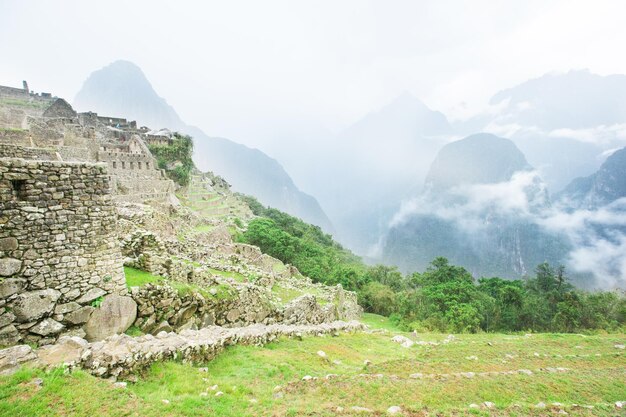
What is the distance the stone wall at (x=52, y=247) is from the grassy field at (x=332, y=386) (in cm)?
181

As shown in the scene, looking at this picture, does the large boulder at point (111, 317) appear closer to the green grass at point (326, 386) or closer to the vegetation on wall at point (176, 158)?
the green grass at point (326, 386)

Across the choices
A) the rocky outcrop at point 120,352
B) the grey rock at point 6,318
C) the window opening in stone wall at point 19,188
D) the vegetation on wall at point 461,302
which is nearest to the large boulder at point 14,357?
the rocky outcrop at point 120,352

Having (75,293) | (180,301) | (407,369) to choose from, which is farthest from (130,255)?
(407,369)

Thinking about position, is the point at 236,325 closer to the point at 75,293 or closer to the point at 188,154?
the point at 75,293

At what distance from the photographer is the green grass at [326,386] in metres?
5.35

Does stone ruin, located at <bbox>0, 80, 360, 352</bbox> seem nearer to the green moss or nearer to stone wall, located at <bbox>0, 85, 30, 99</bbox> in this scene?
the green moss

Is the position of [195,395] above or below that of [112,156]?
below

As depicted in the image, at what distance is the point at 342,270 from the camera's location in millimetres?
51875

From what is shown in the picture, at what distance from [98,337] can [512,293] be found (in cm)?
4928

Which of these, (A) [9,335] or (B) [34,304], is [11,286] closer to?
(B) [34,304]

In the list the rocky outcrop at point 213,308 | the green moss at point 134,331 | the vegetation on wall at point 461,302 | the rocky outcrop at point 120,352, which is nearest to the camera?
the rocky outcrop at point 120,352

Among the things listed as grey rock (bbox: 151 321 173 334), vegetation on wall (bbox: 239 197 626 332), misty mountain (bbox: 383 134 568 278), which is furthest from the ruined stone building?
misty mountain (bbox: 383 134 568 278)

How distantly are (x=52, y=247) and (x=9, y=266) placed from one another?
782 mm

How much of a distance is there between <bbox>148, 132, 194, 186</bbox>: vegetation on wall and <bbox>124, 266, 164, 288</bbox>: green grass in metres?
45.1
